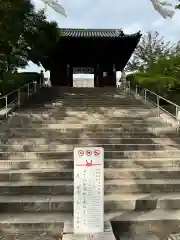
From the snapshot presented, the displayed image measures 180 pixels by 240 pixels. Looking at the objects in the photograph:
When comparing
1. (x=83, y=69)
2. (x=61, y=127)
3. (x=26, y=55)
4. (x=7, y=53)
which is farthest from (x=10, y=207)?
(x=83, y=69)

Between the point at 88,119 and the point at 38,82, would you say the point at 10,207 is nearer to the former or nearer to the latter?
the point at 88,119

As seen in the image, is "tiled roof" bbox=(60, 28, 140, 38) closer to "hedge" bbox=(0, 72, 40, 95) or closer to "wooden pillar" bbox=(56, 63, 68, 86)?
"wooden pillar" bbox=(56, 63, 68, 86)

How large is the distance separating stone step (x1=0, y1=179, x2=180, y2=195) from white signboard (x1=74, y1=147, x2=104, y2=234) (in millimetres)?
1739

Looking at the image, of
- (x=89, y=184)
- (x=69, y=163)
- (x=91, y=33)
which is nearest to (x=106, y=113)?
(x=69, y=163)

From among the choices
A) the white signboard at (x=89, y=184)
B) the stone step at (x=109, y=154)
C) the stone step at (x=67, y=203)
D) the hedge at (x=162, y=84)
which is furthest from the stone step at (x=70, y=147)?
the hedge at (x=162, y=84)

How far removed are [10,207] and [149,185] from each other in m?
2.42

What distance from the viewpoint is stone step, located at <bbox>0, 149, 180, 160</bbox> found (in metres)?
6.77

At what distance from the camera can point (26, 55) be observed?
1329 centimetres

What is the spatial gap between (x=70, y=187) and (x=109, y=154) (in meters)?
1.83

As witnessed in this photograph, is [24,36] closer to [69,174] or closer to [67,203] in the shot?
[69,174]

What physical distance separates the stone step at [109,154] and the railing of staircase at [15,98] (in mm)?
2953

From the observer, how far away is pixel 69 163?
633 cm

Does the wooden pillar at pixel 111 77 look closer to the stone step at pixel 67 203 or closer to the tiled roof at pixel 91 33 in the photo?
the tiled roof at pixel 91 33

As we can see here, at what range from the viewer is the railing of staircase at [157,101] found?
34.8 feet
